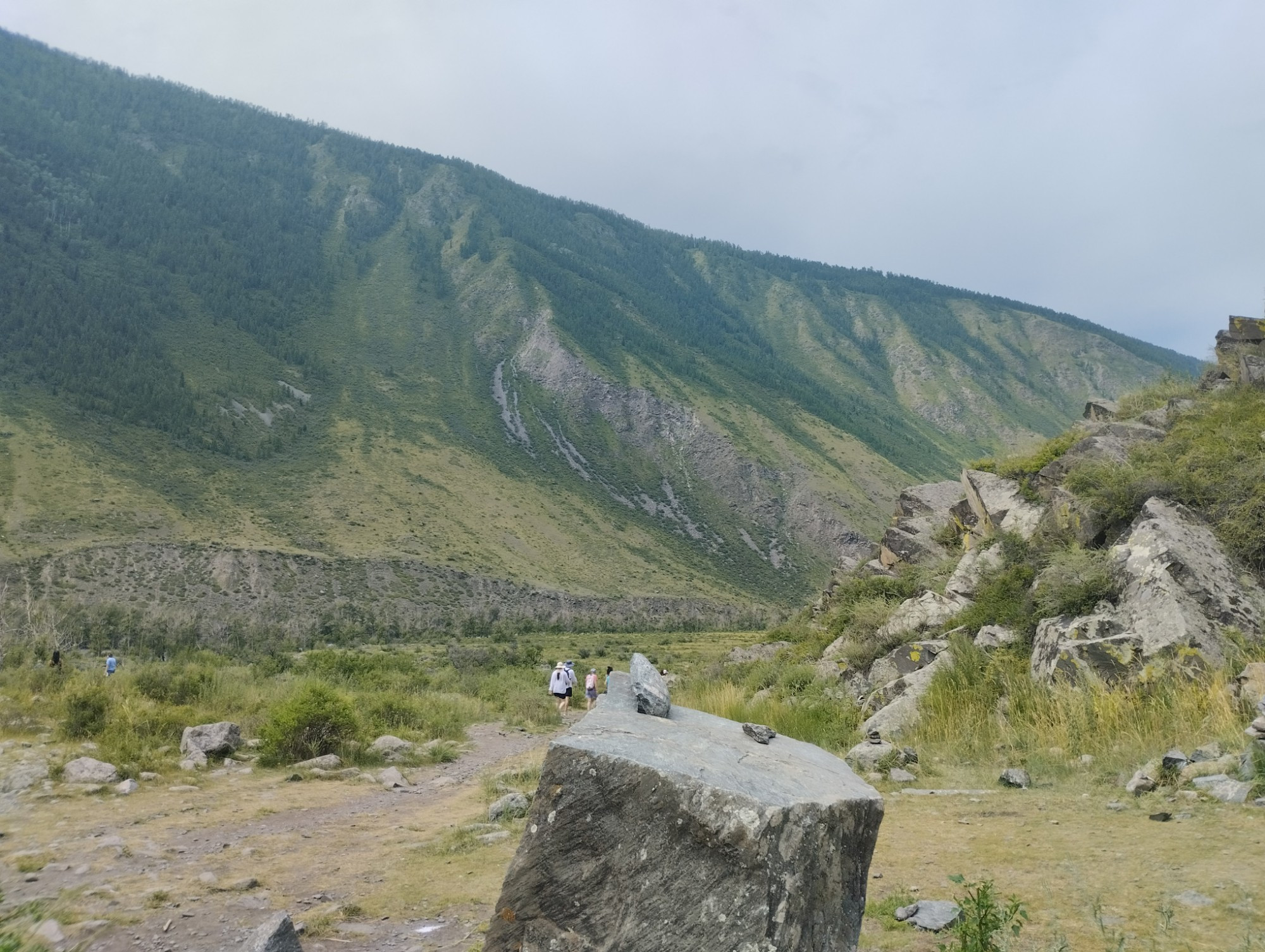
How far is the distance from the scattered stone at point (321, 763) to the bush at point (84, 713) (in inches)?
138

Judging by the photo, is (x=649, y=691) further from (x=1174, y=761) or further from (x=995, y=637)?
(x=995, y=637)

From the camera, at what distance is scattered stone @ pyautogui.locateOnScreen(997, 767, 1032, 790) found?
7.59 meters

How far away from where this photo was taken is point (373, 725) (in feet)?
52.7

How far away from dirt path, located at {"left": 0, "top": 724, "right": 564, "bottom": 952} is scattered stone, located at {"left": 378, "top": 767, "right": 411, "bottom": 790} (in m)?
0.31

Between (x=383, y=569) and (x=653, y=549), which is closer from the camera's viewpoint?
(x=383, y=569)

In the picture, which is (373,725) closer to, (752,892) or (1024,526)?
(1024,526)

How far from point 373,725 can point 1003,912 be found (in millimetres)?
14149

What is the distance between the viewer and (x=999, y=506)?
14.2 metres

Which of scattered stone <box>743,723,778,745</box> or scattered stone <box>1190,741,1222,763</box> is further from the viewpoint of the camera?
scattered stone <box>1190,741,1222,763</box>

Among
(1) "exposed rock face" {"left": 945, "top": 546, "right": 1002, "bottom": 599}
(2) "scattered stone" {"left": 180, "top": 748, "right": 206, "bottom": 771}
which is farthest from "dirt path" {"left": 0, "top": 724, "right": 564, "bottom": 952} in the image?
(1) "exposed rock face" {"left": 945, "top": 546, "right": 1002, "bottom": 599}

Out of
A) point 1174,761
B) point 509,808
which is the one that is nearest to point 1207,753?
point 1174,761

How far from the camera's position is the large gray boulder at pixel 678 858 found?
3.55m

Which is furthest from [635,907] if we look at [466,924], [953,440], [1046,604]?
[953,440]

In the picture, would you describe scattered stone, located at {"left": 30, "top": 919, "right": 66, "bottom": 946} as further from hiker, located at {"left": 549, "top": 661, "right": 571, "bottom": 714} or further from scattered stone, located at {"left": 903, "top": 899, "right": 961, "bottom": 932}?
hiker, located at {"left": 549, "top": 661, "right": 571, "bottom": 714}
